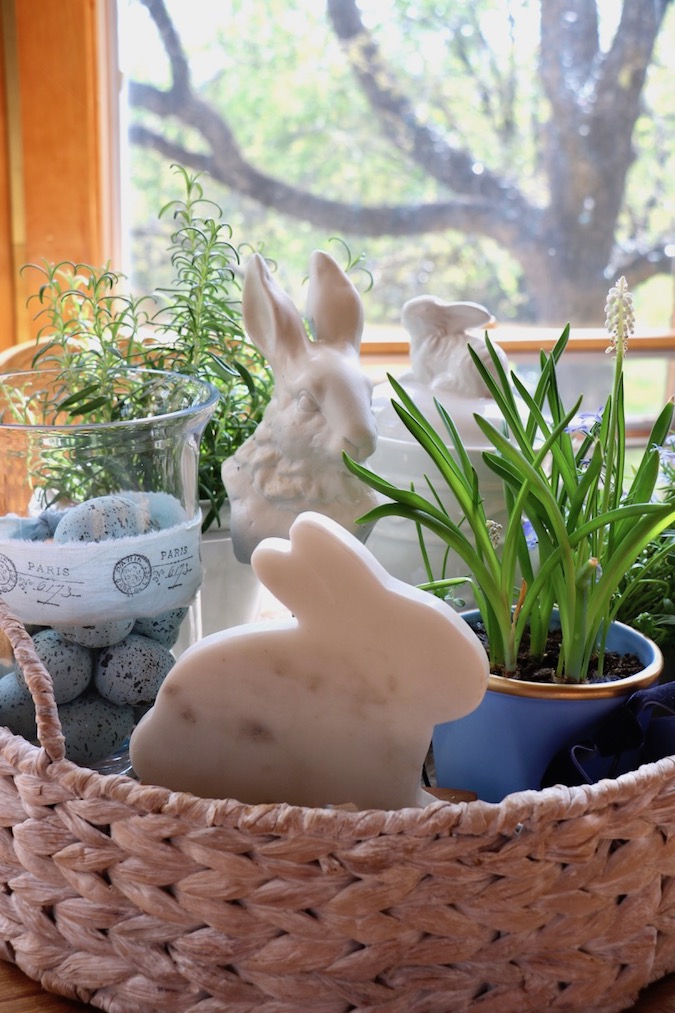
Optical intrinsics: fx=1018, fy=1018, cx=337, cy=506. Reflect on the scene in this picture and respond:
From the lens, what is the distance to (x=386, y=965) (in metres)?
0.43

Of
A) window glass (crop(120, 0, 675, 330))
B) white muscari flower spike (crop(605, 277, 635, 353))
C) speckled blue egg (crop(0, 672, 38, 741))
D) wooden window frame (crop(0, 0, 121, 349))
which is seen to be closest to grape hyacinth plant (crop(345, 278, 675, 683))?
white muscari flower spike (crop(605, 277, 635, 353))

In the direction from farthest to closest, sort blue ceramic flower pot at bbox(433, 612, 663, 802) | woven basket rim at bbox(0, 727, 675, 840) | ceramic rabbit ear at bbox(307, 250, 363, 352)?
ceramic rabbit ear at bbox(307, 250, 363, 352)
blue ceramic flower pot at bbox(433, 612, 663, 802)
woven basket rim at bbox(0, 727, 675, 840)

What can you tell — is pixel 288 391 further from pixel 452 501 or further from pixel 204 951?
pixel 204 951

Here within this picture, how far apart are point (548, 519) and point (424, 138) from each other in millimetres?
1478

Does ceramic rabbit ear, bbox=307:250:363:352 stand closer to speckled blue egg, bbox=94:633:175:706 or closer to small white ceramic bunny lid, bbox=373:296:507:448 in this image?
small white ceramic bunny lid, bbox=373:296:507:448

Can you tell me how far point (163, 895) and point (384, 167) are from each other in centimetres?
165

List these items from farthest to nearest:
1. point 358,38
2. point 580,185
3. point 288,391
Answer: point 580,185 → point 358,38 → point 288,391

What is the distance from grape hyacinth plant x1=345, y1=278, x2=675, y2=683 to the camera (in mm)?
526

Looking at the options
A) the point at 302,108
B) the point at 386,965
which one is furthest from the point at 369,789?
the point at 302,108

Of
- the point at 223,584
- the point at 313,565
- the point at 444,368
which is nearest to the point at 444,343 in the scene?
the point at 444,368

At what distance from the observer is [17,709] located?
0.56 meters

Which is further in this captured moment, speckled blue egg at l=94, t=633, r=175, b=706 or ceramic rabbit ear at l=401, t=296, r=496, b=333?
ceramic rabbit ear at l=401, t=296, r=496, b=333

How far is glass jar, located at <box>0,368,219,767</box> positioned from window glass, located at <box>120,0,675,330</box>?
52.8 inches

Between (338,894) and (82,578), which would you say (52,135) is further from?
(338,894)
